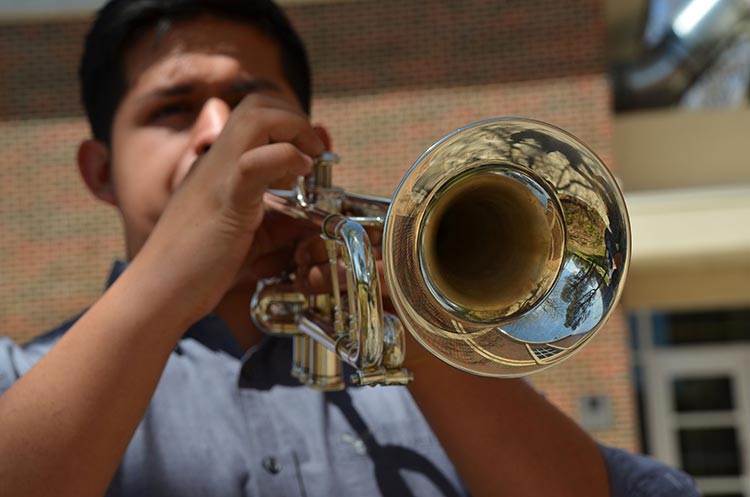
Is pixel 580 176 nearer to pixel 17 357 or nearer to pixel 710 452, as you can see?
pixel 17 357

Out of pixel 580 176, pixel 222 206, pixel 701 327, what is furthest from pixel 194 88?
pixel 701 327

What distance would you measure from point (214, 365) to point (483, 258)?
60 cm

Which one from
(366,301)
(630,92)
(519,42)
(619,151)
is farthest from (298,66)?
(630,92)

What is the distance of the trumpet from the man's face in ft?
0.96

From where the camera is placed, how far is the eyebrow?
71.7 inches

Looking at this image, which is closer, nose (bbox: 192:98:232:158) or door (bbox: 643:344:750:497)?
nose (bbox: 192:98:232:158)

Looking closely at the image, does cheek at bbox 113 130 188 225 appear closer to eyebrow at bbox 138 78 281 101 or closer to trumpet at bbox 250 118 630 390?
eyebrow at bbox 138 78 281 101

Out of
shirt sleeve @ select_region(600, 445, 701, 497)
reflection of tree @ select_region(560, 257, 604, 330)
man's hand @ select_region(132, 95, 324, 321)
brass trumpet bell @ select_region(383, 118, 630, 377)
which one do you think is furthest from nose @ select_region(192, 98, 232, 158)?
shirt sleeve @ select_region(600, 445, 701, 497)

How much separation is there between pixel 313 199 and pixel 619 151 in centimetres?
715

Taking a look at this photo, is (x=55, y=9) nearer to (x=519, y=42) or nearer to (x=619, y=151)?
(x=519, y=42)

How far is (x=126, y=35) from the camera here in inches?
76.5

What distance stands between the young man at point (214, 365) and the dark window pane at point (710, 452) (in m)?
7.60

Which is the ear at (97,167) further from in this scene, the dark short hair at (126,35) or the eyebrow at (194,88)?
the eyebrow at (194,88)

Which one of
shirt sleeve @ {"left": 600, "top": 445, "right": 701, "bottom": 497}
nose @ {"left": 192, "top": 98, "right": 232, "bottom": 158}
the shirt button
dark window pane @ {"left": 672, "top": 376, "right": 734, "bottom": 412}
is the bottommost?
dark window pane @ {"left": 672, "top": 376, "right": 734, "bottom": 412}
